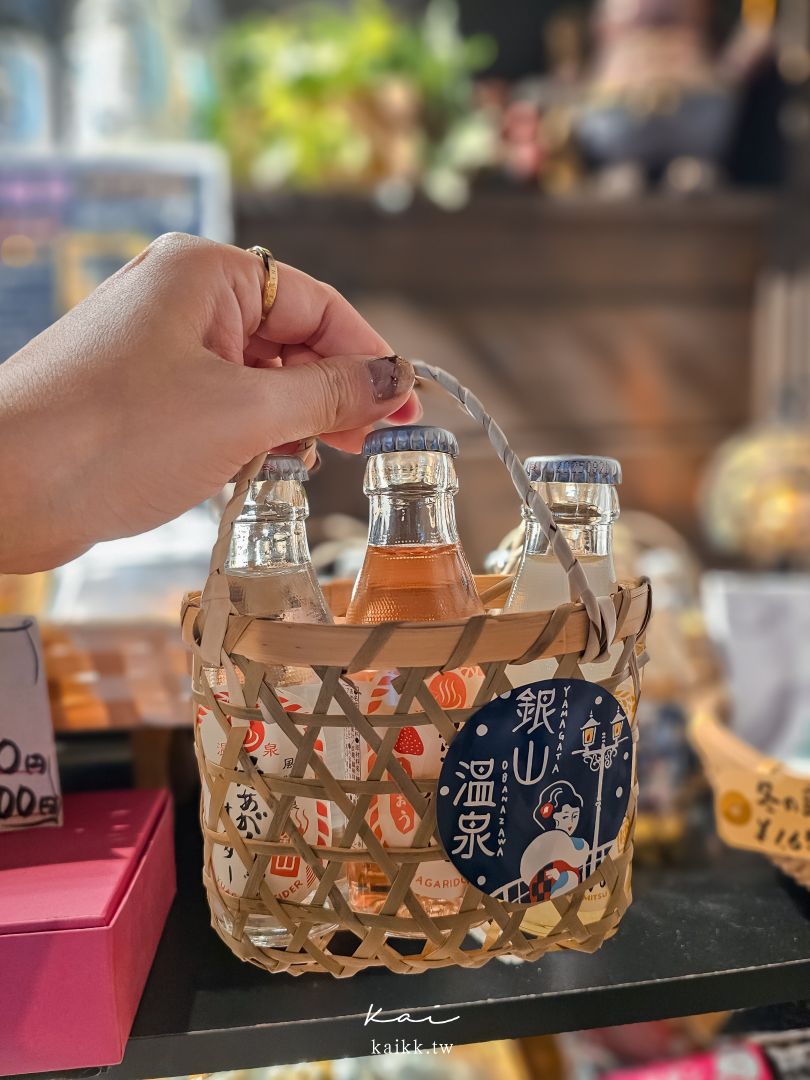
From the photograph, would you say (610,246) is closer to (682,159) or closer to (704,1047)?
(682,159)

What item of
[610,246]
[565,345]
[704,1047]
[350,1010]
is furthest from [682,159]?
[350,1010]

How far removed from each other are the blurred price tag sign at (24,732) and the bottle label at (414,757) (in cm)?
21

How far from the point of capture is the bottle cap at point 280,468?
1.43 feet

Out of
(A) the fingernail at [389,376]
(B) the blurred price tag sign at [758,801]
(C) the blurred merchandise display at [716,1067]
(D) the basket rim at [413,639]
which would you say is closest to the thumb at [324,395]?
(A) the fingernail at [389,376]

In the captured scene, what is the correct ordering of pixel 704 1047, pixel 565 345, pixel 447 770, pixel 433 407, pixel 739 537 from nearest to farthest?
pixel 447 770
pixel 704 1047
pixel 739 537
pixel 433 407
pixel 565 345

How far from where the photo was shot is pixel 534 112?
7.18 feet

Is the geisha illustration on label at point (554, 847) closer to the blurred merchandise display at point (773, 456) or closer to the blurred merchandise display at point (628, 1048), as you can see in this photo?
the blurred merchandise display at point (628, 1048)

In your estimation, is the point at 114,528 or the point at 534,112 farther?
the point at 534,112

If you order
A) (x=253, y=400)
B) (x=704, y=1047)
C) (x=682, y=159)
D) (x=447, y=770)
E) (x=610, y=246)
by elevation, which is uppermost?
(x=682, y=159)

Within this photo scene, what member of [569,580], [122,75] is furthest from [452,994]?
[122,75]

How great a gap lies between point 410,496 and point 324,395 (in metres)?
0.07

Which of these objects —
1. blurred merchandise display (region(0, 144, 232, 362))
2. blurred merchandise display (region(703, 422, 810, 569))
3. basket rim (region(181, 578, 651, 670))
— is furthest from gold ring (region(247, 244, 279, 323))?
blurred merchandise display (region(703, 422, 810, 569))

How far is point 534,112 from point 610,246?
1.24 ft

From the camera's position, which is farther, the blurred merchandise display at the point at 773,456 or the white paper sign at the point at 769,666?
the blurred merchandise display at the point at 773,456
